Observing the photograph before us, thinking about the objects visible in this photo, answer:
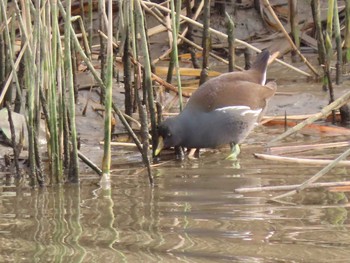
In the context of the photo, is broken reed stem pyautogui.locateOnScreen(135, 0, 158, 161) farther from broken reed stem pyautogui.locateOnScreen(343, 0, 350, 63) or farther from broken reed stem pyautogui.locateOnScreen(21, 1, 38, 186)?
broken reed stem pyautogui.locateOnScreen(343, 0, 350, 63)

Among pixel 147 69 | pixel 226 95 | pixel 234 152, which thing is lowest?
pixel 234 152

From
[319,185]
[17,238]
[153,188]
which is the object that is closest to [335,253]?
[319,185]

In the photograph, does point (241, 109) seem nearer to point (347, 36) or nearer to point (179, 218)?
point (347, 36)

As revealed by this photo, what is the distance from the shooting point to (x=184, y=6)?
8492 millimetres

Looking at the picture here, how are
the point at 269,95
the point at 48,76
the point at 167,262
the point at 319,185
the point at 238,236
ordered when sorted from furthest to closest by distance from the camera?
the point at 269,95 → the point at 48,76 → the point at 319,185 → the point at 238,236 → the point at 167,262

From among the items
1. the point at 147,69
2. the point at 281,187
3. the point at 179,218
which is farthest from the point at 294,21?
the point at 179,218

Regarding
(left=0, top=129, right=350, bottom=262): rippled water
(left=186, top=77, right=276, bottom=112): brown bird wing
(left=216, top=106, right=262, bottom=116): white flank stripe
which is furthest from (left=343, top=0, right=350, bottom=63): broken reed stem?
(left=0, top=129, right=350, bottom=262): rippled water

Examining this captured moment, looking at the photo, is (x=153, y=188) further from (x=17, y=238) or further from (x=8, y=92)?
(x=8, y=92)

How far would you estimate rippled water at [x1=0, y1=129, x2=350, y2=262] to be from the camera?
3387mm

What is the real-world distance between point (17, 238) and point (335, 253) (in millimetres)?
1236

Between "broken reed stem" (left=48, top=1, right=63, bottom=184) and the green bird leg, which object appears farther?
the green bird leg

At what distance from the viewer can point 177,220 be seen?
3.96 meters

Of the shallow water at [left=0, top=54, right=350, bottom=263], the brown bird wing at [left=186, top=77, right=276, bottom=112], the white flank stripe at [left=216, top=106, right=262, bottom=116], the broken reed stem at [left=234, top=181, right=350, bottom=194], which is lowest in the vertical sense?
the shallow water at [left=0, top=54, right=350, bottom=263]

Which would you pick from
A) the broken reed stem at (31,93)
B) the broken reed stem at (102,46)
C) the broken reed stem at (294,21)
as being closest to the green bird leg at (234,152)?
the broken reed stem at (102,46)
